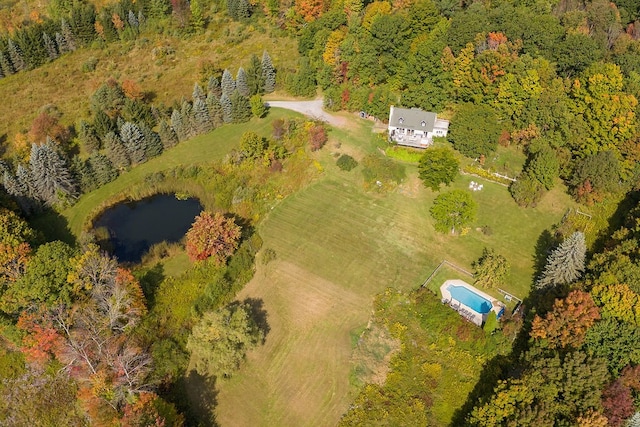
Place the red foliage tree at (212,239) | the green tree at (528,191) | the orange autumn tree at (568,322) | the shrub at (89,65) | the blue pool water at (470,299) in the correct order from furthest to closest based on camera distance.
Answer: the shrub at (89,65) → the green tree at (528,191) → the red foliage tree at (212,239) → the blue pool water at (470,299) → the orange autumn tree at (568,322)

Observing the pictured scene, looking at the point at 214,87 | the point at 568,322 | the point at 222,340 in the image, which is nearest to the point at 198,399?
the point at 222,340

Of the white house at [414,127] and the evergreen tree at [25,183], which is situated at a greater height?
the white house at [414,127]

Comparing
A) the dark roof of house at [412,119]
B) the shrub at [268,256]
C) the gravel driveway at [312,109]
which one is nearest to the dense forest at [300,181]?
the shrub at [268,256]

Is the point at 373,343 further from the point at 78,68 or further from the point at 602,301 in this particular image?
the point at 78,68

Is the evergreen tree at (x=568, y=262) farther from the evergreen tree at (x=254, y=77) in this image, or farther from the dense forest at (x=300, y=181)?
the evergreen tree at (x=254, y=77)

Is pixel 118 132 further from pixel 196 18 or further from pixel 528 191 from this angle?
pixel 528 191
